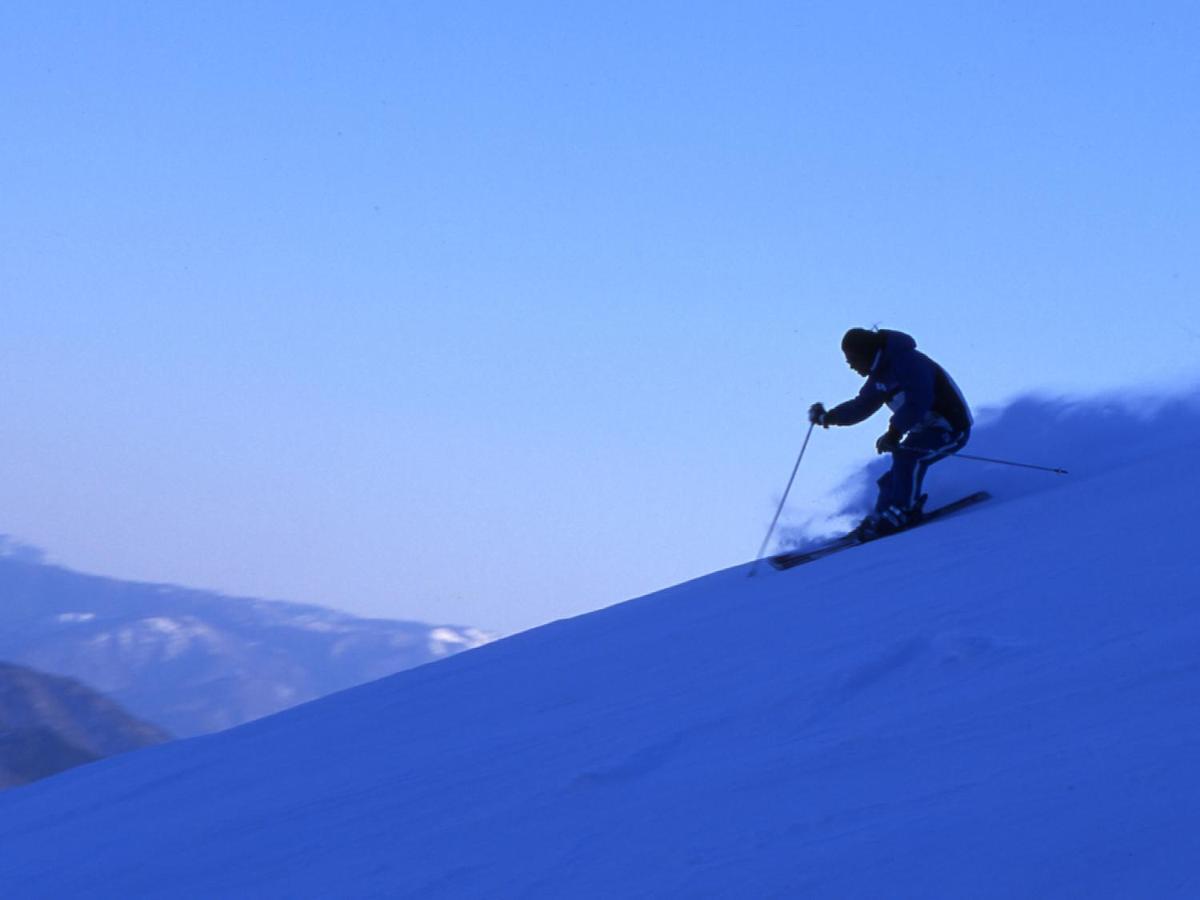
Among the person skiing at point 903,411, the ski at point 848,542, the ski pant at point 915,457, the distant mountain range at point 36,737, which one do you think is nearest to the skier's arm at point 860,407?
the person skiing at point 903,411

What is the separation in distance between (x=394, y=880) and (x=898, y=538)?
435cm

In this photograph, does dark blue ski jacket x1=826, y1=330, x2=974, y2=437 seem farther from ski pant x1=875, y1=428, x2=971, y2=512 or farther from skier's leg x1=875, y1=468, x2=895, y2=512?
skier's leg x1=875, y1=468, x2=895, y2=512

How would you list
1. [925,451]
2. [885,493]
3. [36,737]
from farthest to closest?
[36,737], [885,493], [925,451]

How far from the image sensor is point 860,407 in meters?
8.02

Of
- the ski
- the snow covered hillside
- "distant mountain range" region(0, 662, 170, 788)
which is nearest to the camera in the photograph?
the snow covered hillside

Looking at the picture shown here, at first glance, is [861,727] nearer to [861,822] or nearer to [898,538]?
[861,822]

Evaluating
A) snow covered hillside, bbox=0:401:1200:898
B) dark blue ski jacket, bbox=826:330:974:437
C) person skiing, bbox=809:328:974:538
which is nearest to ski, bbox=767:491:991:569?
person skiing, bbox=809:328:974:538

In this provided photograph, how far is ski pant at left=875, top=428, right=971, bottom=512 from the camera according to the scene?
7.87 meters

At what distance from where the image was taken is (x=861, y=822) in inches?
121

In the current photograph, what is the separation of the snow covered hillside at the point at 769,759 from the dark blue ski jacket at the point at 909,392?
106 centimetres

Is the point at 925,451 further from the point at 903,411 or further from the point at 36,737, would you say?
the point at 36,737

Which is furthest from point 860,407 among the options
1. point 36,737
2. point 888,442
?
point 36,737

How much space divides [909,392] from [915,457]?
0.39 metres

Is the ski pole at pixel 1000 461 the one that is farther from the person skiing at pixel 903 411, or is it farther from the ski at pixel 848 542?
the ski at pixel 848 542
